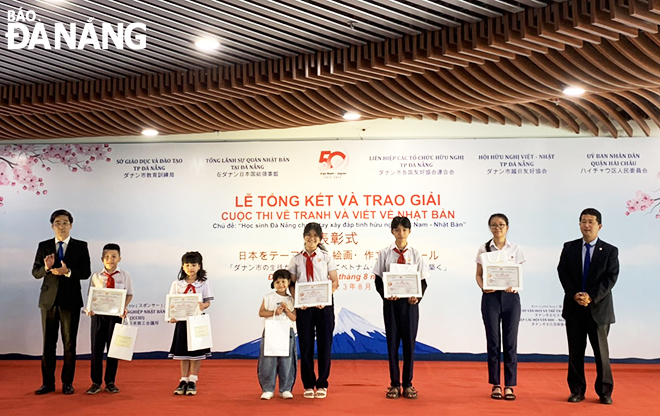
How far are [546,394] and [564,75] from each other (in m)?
2.56

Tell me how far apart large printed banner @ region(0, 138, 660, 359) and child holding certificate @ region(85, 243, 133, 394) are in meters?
1.88

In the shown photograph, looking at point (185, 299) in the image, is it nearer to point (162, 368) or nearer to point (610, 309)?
point (162, 368)

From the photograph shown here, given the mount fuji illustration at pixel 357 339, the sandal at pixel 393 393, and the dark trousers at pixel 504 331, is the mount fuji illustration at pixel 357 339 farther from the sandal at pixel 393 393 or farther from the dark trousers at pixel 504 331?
the dark trousers at pixel 504 331

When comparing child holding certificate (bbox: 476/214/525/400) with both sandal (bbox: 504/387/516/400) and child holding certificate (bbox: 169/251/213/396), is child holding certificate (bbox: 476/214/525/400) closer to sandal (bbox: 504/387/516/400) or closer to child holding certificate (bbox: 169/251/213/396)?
sandal (bbox: 504/387/516/400)

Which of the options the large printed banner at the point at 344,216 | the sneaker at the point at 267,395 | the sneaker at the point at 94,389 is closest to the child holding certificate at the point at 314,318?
the sneaker at the point at 267,395

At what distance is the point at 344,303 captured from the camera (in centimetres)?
754

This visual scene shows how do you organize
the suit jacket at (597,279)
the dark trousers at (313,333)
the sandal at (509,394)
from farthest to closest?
the dark trousers at (313,333)
the sandal at (509,394)
the suit jacket at (597,279)

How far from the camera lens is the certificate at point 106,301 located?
5.57 metres

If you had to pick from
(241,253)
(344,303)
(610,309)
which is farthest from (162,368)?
(610,309)

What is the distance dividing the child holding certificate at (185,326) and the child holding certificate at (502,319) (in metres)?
2.25

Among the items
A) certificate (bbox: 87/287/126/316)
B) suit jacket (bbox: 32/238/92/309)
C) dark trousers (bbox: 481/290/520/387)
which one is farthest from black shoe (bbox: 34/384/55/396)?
dark trousers (bbox: 481/290/520/387)

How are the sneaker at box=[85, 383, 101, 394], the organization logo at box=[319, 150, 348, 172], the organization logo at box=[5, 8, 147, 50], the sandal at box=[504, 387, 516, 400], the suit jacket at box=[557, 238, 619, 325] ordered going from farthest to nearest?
the organization logo at box=[319, 150, 348, 172] < the sneaker at box=[85, 383, 101, 394] < the sandal at box=[504, 387, 516, 400] < the suit jacket at box=[557, 238, 619, 325] < the organization logo at box=[5, 8, 147, 50]

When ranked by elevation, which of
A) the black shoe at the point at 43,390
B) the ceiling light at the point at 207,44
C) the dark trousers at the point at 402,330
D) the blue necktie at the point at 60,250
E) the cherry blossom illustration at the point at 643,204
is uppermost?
the ceiling light at the point at 207,44

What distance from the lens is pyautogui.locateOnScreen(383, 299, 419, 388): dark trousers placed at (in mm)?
5328
